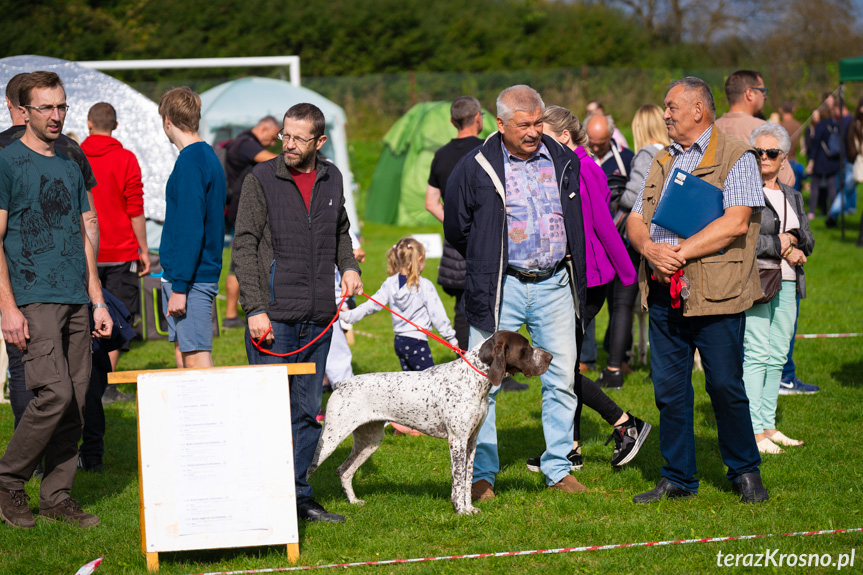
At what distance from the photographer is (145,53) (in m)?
27.3

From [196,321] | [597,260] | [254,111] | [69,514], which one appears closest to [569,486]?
[597,260]

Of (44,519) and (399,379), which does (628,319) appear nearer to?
(399,379)

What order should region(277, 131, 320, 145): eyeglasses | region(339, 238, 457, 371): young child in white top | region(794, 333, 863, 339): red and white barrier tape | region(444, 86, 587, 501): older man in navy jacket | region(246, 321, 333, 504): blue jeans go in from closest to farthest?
1. region(277, 131, 320, 145): eyeglasses
2. region(246, 321, 333, 504): blue jeans
3. region(444, 86, 587, 501): older man in navy jacket
4. region(339, 238, 457, 371): young child in white top
5. region(794, 333, 863, 339): red and white barrier tape

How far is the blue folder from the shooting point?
463 cm

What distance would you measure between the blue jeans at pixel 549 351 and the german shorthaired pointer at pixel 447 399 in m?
0.23

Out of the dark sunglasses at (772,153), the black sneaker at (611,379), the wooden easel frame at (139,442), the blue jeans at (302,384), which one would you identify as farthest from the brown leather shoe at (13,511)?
the dark sunglasses at (772,153)

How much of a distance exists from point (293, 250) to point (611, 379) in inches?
155

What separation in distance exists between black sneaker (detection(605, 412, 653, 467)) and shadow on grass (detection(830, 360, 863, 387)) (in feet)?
9.00

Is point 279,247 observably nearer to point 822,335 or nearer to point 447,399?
point 447,399

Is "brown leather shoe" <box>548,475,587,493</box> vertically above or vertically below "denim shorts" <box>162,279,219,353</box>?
below

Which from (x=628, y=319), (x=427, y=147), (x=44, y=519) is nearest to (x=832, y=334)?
(x=628, y=319)

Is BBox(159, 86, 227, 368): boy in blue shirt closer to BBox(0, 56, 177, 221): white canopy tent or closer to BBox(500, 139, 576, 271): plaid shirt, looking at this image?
BBox(500, 139, 576, 271): plaid shirt

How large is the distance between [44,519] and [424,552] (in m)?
2.10

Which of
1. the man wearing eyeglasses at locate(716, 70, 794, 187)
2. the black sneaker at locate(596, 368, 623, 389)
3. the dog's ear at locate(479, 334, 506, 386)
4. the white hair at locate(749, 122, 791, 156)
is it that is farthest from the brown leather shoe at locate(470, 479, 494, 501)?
the man wearing eyeglasses at locate(716, 70, 794, 187)
